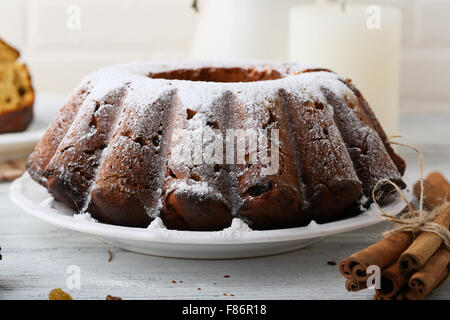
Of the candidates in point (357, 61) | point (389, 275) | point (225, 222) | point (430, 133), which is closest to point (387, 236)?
point (389, 275)

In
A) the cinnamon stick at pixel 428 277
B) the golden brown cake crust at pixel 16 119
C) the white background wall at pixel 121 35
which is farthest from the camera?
the white background wall at pixel 121 35

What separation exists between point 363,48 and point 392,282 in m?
0.80

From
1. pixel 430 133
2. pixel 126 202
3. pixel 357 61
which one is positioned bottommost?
pixel 430 133

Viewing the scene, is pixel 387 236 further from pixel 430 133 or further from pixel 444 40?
pixel 444 40

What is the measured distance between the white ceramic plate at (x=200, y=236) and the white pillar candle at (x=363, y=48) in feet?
1.74

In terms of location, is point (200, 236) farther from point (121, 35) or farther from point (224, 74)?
point (121, 35)

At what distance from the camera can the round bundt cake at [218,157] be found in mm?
915

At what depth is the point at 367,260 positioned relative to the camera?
32.0 inches

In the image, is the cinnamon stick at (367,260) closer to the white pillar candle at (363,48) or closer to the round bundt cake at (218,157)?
the round bundt cake at (218,157)

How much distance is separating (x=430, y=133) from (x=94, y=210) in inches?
55.3

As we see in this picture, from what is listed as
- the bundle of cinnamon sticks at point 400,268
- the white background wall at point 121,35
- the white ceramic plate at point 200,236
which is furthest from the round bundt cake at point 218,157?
the white background wall at point 121,35

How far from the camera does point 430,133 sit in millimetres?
2053

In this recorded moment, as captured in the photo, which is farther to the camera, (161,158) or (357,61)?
(357,61)

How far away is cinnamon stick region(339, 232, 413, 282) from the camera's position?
2.67ft
